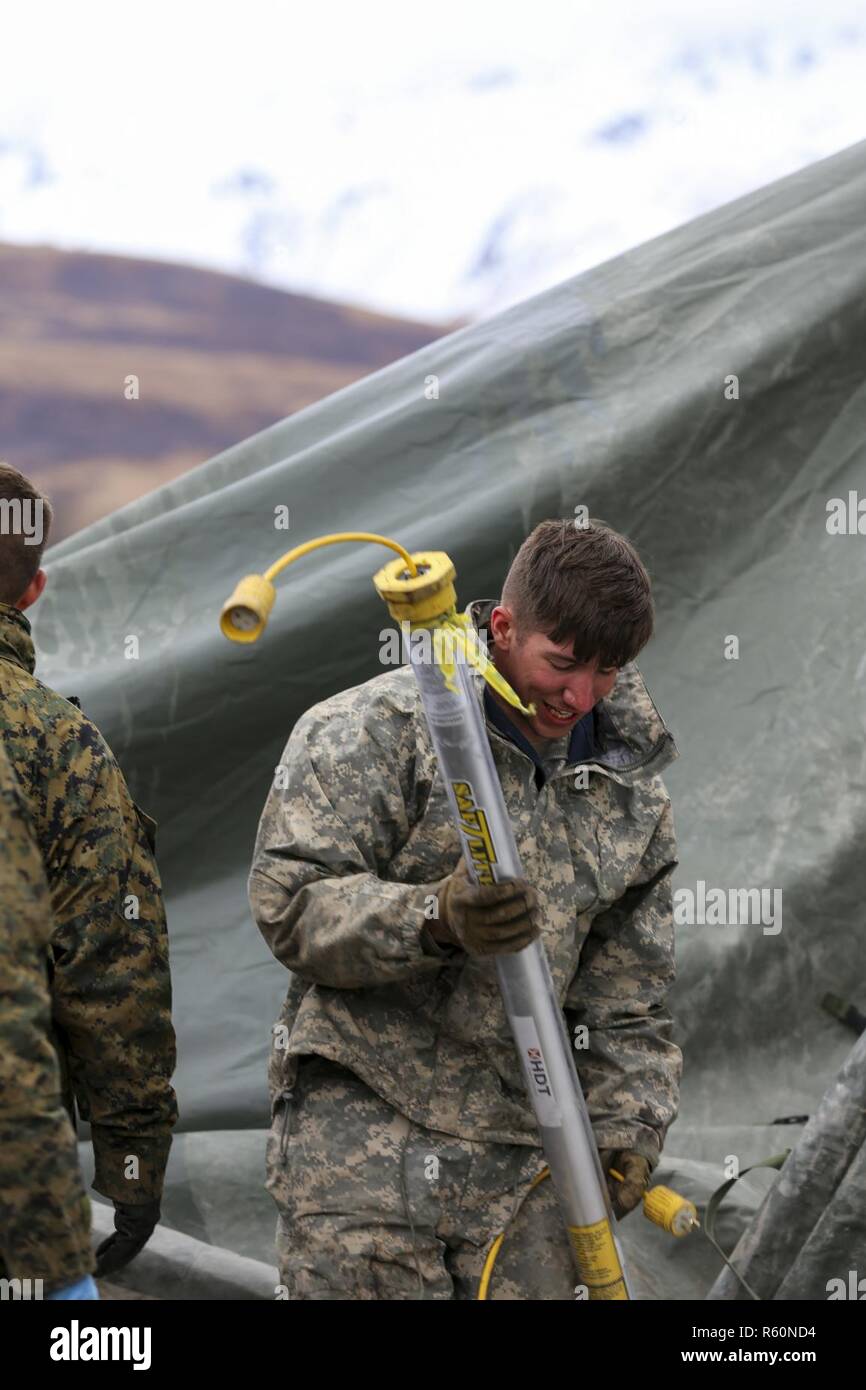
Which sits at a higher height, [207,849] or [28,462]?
[28,462]

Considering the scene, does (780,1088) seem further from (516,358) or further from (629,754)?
(516,358)

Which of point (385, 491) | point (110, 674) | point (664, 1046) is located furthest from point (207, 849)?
point (664, 1046)

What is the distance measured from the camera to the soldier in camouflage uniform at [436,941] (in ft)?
6.57

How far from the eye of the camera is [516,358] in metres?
3.43

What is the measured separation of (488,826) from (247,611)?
45 centimetres

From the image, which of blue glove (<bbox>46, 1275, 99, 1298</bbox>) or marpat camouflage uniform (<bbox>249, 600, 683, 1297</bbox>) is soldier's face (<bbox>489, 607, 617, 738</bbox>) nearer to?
marpat camouflage uniform (<bbox>249, 600, 683, 1297</bbox>)

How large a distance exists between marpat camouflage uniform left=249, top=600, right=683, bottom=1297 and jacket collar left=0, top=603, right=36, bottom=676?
329 mm

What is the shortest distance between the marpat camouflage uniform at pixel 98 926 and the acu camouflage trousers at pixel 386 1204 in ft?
0.58

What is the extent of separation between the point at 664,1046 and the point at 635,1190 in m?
0.19

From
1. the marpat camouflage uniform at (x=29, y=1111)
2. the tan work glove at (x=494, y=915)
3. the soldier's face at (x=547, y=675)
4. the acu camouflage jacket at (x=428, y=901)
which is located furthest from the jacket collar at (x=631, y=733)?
the marpat camouflage uniform at (x=29, y=1111)

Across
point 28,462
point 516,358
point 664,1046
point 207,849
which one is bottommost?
point 664,1046

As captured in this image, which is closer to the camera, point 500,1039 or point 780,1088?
point 500,1039

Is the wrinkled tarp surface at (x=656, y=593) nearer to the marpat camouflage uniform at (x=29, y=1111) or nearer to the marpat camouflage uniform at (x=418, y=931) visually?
the marpat camouflage uniform at (x=418, y=931)

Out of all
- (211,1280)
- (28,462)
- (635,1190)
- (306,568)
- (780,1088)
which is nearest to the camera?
(635,1190)
